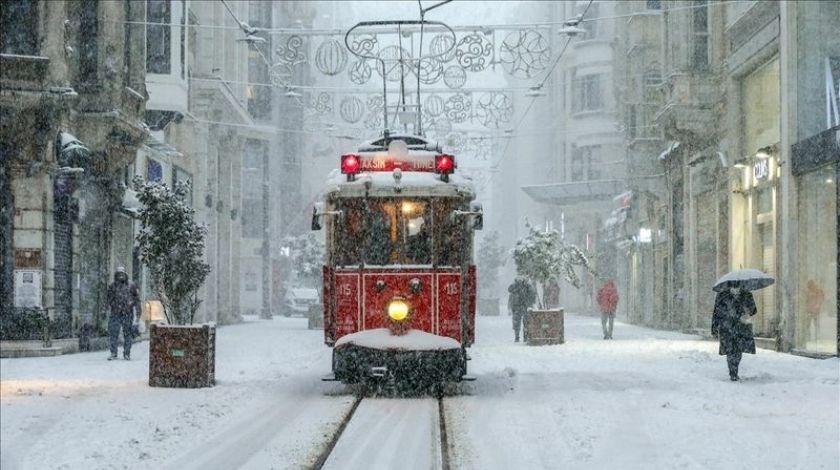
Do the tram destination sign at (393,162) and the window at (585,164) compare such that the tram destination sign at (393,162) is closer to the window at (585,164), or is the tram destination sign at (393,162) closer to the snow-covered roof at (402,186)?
the snow-covered roof at (402,186)

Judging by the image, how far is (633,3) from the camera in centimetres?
4578

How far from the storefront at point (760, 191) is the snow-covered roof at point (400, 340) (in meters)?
12.0

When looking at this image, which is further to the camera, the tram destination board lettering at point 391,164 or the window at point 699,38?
the window at point 699,38

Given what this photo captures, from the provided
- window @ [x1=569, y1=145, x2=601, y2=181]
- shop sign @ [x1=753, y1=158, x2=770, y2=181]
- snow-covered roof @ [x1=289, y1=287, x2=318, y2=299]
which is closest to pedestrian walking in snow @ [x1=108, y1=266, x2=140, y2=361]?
shop sign @ [x1=753, y1=158, x2=770, y2=181]

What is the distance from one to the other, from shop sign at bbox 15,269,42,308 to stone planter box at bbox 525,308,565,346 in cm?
1069

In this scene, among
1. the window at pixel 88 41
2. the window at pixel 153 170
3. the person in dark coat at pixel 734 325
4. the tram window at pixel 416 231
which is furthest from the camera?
the window at pixel 153 170

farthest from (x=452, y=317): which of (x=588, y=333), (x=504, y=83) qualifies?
(x=504, y=83)

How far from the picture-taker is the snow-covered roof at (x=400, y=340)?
595 inches

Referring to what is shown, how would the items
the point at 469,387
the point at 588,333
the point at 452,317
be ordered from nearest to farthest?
the point at 452,317
the point at 469,387
the point at 588,333

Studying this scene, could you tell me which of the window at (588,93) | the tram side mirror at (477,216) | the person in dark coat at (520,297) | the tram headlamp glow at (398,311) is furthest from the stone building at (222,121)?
the window at (588,93)

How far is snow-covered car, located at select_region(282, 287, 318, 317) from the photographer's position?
60.2 metres

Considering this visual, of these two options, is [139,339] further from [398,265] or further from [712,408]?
[712,408]

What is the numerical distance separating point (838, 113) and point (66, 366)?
1452cm

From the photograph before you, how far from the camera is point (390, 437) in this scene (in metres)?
11.3
